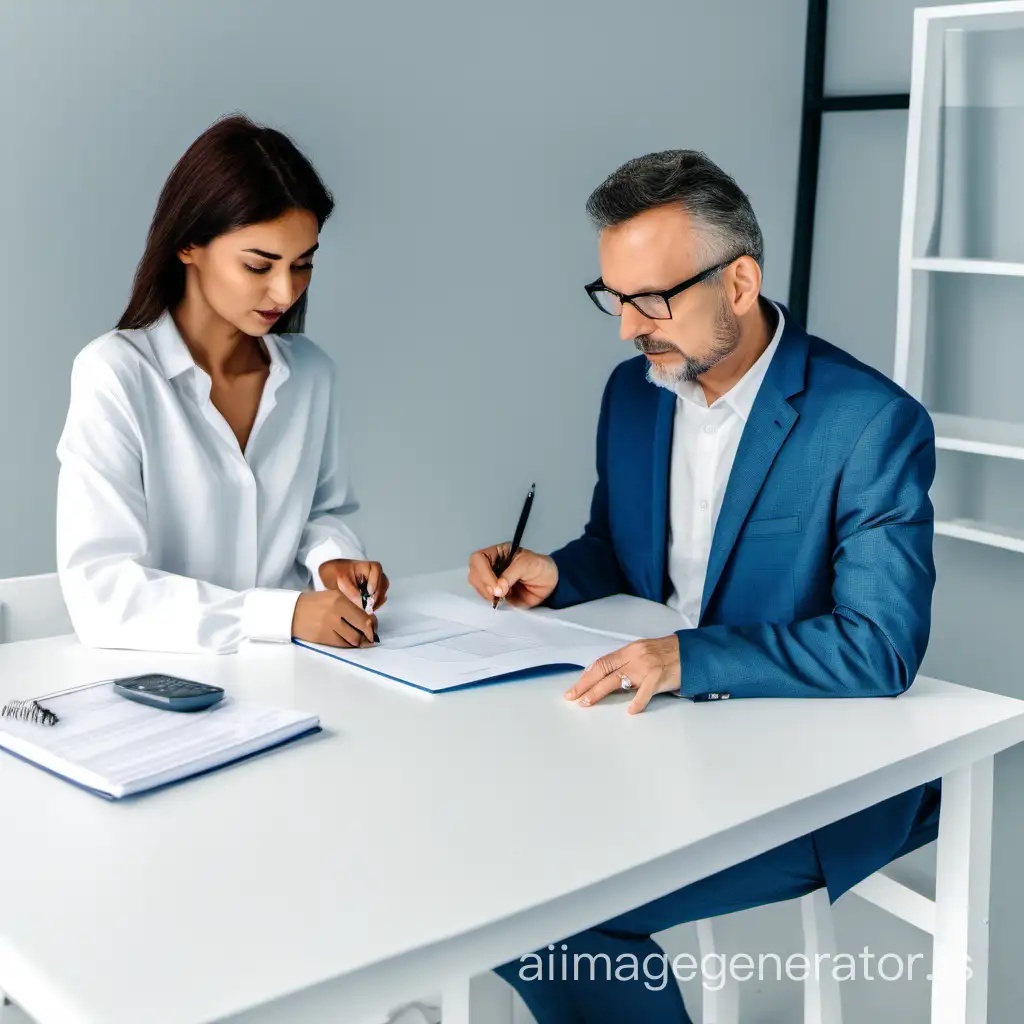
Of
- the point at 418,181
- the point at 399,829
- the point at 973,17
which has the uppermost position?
the point at 973,17

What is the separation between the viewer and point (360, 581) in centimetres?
179

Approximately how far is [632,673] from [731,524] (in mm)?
406

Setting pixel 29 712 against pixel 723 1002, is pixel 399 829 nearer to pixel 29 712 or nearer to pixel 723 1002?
pixel 29 712

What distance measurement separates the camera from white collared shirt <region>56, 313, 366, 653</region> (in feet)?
5.54

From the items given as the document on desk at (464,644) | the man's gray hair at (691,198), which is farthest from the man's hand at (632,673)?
the man's gray hair at (691,198)

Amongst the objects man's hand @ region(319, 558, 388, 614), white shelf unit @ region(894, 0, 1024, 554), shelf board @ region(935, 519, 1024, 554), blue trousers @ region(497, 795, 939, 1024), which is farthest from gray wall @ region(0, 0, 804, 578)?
blue trousers @ region(497, 795, 939, 1024)

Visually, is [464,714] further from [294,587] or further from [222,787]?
[294,587]

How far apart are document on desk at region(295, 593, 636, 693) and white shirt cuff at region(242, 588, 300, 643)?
0.03 meters

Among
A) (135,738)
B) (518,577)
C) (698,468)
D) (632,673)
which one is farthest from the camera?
(698,468)

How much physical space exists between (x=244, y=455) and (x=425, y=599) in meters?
0.38

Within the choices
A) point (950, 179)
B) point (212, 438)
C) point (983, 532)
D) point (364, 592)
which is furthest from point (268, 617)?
point (950, 179)

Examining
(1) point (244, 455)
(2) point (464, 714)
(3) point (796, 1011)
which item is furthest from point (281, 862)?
(3) point (796, 1011)

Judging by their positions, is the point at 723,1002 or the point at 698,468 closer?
the point at 723,1002

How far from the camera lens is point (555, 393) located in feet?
12.5
